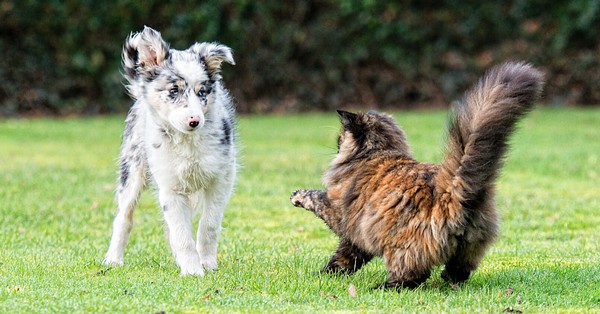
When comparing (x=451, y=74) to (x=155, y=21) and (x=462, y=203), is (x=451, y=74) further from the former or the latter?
(x=462, y=203)

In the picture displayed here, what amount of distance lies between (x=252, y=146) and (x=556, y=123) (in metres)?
6.09

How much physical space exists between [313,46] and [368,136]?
46.3 feet

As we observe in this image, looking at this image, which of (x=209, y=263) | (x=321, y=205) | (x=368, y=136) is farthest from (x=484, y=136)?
(x=209, y=263)

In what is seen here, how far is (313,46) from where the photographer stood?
20719mm

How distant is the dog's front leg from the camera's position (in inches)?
278

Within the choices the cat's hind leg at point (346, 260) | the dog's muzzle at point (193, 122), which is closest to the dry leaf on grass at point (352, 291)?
the cat's hind leg at point (346, 260)

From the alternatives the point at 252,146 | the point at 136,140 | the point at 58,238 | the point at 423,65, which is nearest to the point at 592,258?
Result: the point at 136,140

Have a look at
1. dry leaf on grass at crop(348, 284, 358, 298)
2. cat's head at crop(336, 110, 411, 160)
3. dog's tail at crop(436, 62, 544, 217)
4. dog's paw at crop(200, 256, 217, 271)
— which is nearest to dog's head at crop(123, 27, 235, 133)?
cat's head at crop(336, 110, 411, 160)

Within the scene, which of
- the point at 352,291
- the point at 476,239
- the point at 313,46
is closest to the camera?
the point at 476,239

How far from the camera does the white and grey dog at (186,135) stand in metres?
6.96

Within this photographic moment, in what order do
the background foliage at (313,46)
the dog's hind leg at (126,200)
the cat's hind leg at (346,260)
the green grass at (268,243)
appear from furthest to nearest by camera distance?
the background foliage at (313,46) < the dog's hind leg at (126,200) < the cat's hind leg at (346,260) < the green grass at (268,243)

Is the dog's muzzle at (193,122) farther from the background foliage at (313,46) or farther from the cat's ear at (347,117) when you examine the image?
the background foliage at (313,46)

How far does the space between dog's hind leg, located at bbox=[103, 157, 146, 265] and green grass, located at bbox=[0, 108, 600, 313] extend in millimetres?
159

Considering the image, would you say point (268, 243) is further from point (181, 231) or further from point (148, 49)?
point (148, 49)
